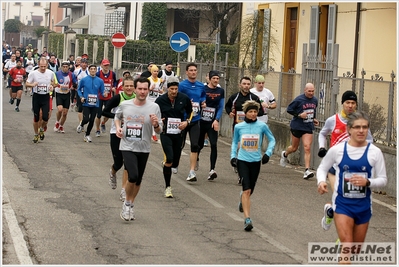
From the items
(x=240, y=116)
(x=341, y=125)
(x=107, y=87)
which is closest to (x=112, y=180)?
(x=240, y=116)

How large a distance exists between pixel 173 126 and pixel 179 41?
15082 millimetres

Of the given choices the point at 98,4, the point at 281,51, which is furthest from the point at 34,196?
the point at 98,4

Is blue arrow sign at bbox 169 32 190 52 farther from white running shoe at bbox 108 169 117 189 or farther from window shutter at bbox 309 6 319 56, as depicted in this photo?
white running shoe at bbox 108 169 117 189

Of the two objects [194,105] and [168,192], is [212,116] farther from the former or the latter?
[168,192]

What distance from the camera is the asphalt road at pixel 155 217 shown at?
912 cm

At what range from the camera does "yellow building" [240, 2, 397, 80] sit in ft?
72.7

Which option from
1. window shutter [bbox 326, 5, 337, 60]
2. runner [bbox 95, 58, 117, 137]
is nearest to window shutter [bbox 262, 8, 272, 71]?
window shutter [bbox 326, 5, 337, 60]

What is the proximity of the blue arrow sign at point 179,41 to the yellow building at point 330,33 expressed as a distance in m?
2.11

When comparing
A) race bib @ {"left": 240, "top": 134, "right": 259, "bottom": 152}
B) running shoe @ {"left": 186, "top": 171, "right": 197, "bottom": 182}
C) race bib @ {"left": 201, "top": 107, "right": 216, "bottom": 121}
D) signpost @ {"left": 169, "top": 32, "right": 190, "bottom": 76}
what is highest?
signpost @ {"left": 169, "top": 32, "right": 190, "bottom": 76}

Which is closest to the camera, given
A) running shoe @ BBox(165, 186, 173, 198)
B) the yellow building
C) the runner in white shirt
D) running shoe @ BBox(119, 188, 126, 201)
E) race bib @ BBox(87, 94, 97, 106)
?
running shoe @ BBox(119, 188, 126, 201)

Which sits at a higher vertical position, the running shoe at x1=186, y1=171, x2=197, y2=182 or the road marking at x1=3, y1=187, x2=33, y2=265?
the running shoe at x1=186, y1=171, x2=197, y2=182

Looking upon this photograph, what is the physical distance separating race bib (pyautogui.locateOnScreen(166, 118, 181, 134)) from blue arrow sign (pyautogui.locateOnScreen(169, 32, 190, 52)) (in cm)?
1489

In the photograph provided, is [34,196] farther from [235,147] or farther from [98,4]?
[98,4]

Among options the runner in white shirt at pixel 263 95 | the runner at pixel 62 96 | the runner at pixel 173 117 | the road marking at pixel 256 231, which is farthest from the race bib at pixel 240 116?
the runner at pixel 62 96
